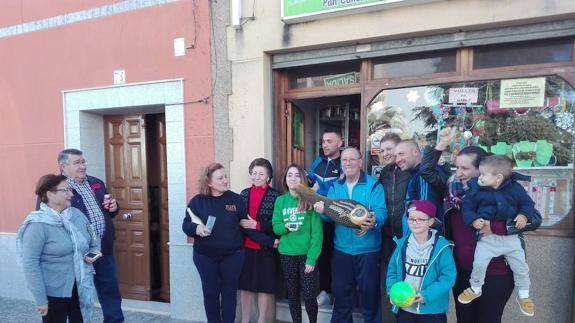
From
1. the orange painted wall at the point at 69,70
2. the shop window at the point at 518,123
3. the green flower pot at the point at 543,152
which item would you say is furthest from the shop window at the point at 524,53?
the orange painted wall at the point at 69,70

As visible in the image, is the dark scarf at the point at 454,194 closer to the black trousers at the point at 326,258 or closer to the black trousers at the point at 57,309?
the black trousers at the point at 326,258

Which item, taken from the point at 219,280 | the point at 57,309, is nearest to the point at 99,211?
the point at 57,309

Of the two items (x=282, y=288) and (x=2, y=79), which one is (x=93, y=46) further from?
(x=282, y=288)

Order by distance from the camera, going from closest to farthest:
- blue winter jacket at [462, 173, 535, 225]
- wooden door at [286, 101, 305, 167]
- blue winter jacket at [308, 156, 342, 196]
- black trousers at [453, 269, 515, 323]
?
blue winter jacket at [462, 173, 535, 225] → black trousers at [453, 269, 515, 323] → blue winter jacket at [308, 156, 342, 196] → wooden door at [286, 101, 305, 167]

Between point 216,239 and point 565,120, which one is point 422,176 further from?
point 216,239

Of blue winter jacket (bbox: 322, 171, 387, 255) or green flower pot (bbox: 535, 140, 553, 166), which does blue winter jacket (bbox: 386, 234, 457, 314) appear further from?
green flower pot (bbox: 535, 140, 553, 166)

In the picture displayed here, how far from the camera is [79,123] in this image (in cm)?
522

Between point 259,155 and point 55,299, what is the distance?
226 cm

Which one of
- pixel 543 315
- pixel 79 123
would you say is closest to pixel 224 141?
pixel 79 123

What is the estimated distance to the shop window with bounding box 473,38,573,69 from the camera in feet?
11.1

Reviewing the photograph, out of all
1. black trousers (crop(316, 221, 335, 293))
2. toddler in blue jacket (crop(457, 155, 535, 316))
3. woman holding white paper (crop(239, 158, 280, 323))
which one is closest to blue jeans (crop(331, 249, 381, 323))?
black trousers (crop(316, 221, 335, 293))

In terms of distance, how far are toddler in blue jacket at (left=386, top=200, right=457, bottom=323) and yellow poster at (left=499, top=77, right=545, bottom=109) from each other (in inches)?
60.9

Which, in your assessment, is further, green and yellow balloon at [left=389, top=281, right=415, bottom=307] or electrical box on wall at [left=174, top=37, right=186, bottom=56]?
electrical box on wall at [left=174, top=37, right=186, bottom=56]

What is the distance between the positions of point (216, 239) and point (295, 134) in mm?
1666
